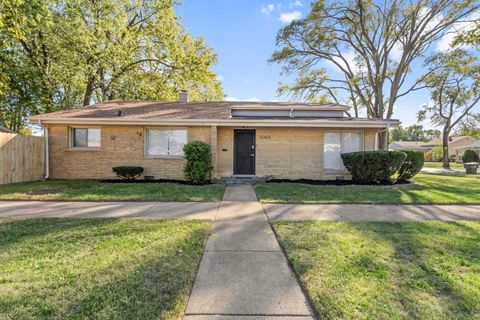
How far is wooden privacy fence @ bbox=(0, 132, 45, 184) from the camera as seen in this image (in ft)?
28.1

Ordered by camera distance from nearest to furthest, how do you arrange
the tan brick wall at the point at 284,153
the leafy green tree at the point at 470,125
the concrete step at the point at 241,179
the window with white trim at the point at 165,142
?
the concrete step at the point at 241,179 → the window with white trim at the point at 165,142 → the tan brick wall at the point at 284,153 → the leafy green tree at the point at 470,125

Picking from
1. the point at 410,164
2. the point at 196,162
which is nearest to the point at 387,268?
the point at 196,162

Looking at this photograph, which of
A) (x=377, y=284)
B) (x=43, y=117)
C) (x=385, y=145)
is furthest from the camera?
(x=385, y=145)

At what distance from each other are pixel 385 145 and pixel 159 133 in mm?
14775

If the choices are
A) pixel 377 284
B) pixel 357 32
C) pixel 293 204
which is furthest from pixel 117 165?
pixel 357 32

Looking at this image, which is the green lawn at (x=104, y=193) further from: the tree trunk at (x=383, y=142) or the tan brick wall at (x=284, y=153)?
the tree trunk at (x=383, y=142)

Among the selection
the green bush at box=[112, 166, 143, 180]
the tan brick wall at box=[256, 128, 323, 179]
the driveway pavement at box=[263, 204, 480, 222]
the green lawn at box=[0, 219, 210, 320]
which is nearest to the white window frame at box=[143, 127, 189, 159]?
the green bush at box=[112, 166, 143, 180]

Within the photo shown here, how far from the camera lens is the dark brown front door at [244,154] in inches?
422

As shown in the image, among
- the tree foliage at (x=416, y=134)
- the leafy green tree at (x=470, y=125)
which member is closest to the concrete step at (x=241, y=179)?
the leafy green tree at (x=470, y=125)

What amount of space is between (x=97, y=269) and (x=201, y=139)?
7.96 metres

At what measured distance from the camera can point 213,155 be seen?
33.1ft

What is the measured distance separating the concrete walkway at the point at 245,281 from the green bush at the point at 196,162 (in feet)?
16.3

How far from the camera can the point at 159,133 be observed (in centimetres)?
1055

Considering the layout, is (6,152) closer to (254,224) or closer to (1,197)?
(1,197)
